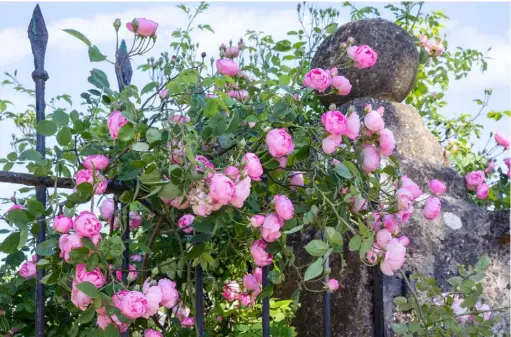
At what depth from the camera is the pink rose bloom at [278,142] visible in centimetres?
165

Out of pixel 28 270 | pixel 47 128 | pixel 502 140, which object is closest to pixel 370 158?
pixel 47 128

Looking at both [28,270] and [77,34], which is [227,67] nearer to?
[77,34]

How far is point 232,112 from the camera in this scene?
182cm

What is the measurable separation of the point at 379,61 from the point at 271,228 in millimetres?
1202

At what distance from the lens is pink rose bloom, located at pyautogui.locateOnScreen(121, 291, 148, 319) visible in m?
1.47

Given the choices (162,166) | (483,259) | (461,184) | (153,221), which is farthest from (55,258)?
(461,184)

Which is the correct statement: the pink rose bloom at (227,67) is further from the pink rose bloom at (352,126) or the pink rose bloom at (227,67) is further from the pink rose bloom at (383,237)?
the pink rose bloom at (383,237)

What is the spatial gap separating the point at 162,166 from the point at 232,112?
0.33 metres

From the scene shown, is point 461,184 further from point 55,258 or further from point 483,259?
point 55,258

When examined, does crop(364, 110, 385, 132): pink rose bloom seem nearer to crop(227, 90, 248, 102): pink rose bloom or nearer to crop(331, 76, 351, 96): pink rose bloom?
crop(331, 76, 351, 96): pink rose bloom

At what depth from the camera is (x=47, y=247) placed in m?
1.57

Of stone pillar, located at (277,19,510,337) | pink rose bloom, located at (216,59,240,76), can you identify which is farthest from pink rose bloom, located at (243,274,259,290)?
pink rose bloom, located at (216,59,240,76)

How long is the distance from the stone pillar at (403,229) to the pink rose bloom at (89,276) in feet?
3.30

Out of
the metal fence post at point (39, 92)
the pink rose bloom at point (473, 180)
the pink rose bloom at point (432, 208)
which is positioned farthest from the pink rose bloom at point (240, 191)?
the pink rose bloom at point (473, 180)
